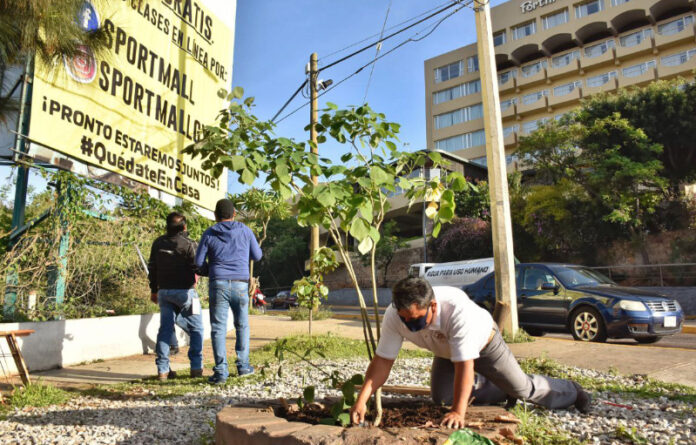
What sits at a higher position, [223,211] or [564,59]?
[564,59]

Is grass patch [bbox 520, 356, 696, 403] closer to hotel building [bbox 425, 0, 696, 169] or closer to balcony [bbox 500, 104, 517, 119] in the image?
hotel building [bbox 425, 0, 696, 169]

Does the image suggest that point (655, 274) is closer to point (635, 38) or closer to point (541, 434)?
Result: point (541, 434)

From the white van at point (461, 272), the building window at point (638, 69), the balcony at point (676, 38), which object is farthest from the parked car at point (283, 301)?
the balcony at point (676, 38)

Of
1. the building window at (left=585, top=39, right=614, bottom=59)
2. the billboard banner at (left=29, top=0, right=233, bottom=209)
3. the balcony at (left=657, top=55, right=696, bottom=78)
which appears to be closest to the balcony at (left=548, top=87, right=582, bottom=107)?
the building window at (left=585, top=39, right=614, bottom=59)

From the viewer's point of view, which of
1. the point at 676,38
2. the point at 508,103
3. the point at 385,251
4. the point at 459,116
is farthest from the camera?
the point at 459,116

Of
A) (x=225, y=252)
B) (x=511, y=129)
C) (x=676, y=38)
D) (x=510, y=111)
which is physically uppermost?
(x=676, y=38)

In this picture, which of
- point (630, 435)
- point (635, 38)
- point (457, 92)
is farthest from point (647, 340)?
point (457, 92)

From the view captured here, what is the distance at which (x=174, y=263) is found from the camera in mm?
4969

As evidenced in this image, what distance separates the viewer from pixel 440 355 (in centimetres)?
303

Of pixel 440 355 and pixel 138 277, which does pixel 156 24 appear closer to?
pixel 138 277

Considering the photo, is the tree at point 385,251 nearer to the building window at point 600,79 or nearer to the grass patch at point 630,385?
the building window at point 600,79

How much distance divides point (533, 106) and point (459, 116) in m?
6.51

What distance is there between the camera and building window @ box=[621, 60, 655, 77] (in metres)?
33.1

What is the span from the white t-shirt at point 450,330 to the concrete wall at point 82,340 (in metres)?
4.48
